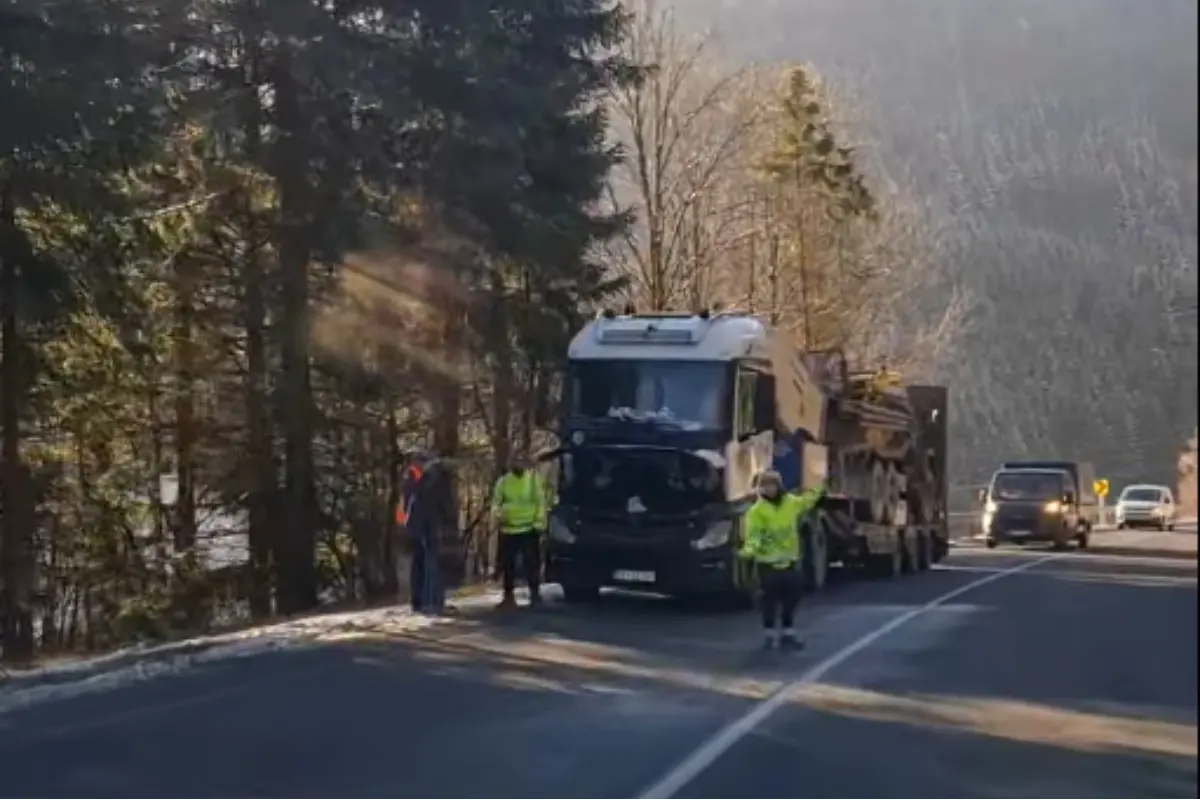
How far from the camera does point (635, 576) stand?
22062 millimetres

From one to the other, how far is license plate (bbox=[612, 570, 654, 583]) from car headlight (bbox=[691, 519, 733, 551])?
663 millimetres

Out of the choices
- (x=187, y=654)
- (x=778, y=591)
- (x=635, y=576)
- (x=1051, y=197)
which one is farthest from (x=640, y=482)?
(x=1051, y=197)

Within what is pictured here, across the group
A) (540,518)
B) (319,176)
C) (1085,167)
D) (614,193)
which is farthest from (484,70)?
(1085,167)

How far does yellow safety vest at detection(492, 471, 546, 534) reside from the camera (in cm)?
2256

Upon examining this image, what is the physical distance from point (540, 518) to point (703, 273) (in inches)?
490

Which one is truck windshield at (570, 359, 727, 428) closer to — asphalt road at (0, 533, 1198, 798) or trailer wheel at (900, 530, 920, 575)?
asphalt road at (0, 533, 1198, 798)

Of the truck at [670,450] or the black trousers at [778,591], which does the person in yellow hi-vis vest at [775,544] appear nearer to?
the black trousers at [778,591]

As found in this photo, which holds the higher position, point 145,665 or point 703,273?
point 703,273

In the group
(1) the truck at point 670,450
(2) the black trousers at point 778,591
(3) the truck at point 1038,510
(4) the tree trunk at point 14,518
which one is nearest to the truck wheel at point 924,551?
(3) the truck at point 1038,510

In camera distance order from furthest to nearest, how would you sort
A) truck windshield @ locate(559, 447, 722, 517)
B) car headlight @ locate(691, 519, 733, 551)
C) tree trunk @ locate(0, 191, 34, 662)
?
tree trunk @ locate(0, 191, 34, 662)
truck windshield @ locate(559, 447, 722, 517)
car headlight @ locate(691, 519, 733, 551)

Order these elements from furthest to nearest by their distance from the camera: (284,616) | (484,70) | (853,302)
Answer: (853,302)
(484,70)
(284,616)

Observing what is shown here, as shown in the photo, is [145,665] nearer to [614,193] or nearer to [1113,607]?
[1113,607]

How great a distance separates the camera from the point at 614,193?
1325 inches

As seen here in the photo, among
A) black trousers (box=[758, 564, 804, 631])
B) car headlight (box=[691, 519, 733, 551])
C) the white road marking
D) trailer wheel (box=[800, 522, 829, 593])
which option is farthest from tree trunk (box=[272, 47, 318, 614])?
black trousers (box=[758, 564, 804, 631])
